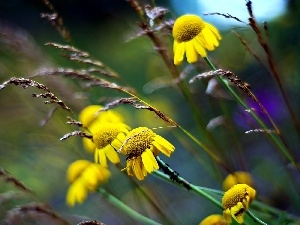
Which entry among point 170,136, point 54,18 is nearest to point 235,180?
point 54,18

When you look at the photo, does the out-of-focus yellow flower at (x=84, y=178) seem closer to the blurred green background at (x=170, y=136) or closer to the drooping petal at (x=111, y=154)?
the blurred green background at (x=170, y=136)

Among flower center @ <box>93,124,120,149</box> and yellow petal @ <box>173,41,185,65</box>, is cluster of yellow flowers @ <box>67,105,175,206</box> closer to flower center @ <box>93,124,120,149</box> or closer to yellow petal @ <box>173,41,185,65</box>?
flower center @ <box>93,124,120,149</box>

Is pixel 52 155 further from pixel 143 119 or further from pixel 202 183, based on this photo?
pixel 202 183

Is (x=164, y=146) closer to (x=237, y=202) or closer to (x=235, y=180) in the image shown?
(x=237, y=202)

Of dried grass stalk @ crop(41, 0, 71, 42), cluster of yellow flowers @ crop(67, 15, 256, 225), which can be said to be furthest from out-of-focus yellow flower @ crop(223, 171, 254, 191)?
dried grass stalk @ crop(41, 0, 71, 42)

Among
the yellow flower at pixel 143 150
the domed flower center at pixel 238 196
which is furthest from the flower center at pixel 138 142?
the domed flower center at pixel 238 196

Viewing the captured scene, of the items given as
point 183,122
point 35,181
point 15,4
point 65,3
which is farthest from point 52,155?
point 15,4
